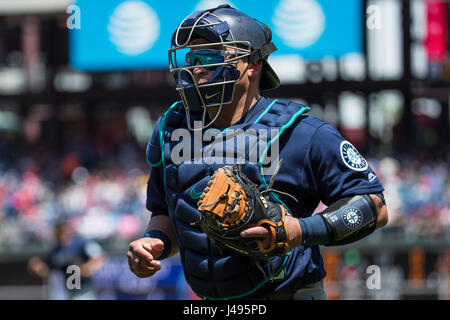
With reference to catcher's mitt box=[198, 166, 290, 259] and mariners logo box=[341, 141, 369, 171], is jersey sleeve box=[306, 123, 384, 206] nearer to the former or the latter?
mariners logo box=[341, 141, 369, 171]

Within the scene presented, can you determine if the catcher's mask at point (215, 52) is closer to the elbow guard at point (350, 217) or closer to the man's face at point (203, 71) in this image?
the man's face at point (203, 71)

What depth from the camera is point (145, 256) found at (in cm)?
271

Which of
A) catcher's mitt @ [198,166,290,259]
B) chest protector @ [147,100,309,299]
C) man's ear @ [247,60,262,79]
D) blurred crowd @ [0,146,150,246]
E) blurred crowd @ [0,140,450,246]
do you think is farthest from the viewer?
blurred crowd @ [0,146,150,246]

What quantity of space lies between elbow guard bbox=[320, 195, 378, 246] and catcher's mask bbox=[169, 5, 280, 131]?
609mm

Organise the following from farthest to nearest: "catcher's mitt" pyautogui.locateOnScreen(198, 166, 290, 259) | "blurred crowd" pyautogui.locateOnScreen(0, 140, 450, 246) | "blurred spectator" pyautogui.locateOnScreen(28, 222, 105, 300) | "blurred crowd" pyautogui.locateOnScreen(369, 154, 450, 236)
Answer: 1. "blurred crowd" pyautogui.locateOnScreen(0, 140, 450, 246)
2. "blurred crowd" pyautogui.locateOnScreen(369, 154, 450, 236)
3. "blurred spectator" pyautogui.locateOnScreen(28, 222, 105, 300)
4. "catcher's mitt" pyautogui.locateOnScreen(198, 166, 290, 259)

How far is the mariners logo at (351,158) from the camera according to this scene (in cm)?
259

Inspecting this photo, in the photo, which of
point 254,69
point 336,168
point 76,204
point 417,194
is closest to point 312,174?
point 336,168

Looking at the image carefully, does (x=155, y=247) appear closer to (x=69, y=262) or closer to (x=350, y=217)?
(x=350, y=217)

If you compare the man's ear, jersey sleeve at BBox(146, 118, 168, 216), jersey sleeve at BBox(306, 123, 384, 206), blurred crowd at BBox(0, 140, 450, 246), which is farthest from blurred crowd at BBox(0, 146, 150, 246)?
jersey sleeve at BBox(306, 123, 384, 206)

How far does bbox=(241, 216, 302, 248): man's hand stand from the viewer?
2406mm

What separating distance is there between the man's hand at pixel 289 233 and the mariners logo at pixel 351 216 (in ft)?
0.61

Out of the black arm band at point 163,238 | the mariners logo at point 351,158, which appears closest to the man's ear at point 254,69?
the mariners logo at point 351,158

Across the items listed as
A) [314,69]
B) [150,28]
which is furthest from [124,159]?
[314,69]

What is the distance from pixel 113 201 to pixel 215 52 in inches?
369
